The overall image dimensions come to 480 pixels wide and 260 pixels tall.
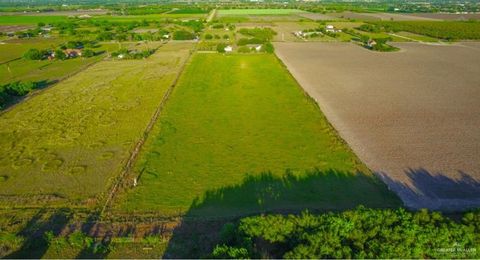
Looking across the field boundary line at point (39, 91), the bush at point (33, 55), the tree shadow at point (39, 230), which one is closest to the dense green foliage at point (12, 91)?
the field boundary line at point (39, 91)

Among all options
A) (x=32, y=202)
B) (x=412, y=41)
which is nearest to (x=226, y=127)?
(x=32, y=202)

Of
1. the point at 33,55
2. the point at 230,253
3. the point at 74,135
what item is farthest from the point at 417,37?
the point at 230,253

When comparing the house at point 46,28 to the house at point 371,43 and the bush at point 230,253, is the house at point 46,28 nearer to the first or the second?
the house at point 371,43

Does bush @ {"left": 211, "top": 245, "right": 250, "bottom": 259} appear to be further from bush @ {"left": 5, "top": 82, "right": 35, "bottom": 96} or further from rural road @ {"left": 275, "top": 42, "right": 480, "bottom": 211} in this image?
bush @ {"left": 5, "top": 82, "right": 35, "bottom": 96}

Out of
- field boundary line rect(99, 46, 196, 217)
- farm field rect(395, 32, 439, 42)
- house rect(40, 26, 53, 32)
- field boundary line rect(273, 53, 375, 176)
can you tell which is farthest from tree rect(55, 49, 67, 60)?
farm field rect(395, 32, 439, 42)

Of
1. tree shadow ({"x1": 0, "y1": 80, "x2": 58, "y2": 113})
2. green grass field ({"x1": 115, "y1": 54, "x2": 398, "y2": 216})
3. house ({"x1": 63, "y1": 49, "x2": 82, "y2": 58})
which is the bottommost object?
green grass field ({"x1": 115, "y1": 54, "x2": 398, "y2": 216})

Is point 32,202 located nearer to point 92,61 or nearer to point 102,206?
point 102,206

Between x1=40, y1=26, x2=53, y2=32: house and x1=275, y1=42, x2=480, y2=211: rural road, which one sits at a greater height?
x1=40, y1=26, x2=53, y2=32: house
